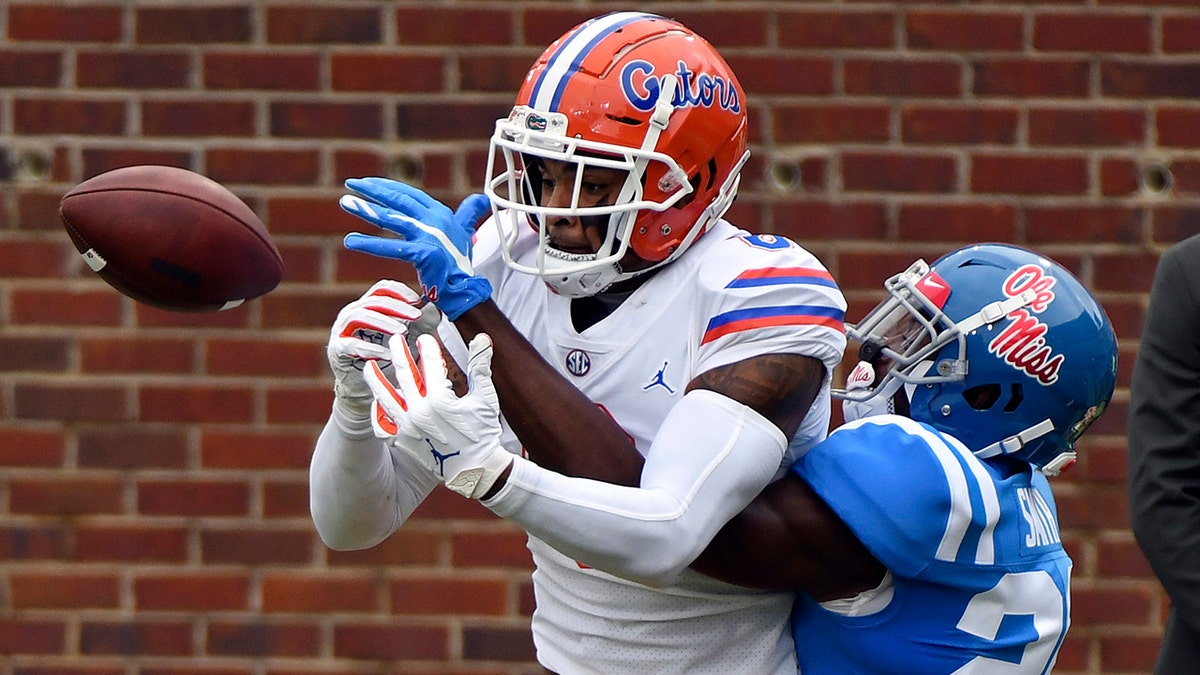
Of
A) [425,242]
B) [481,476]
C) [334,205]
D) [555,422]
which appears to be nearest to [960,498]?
[555,422]

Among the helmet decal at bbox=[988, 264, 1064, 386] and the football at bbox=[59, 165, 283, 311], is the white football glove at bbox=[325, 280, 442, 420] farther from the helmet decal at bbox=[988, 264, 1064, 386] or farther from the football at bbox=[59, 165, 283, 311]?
the helmet decal at bbox=[988, 264, 1064, 386]

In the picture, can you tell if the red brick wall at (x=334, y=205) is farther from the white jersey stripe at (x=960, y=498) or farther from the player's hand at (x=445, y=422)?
the player's hand at (x=445, y=422)

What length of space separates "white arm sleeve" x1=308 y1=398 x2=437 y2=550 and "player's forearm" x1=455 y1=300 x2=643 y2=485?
0.29 meters

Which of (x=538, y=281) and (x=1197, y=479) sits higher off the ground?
(x=538, y=281)

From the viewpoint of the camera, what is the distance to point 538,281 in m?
2.42

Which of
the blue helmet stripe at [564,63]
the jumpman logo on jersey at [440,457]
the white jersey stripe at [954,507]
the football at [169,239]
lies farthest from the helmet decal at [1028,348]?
the football at [169,239]

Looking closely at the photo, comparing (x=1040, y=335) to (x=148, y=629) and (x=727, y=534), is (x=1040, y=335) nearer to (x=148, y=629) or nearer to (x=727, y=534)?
(x=727, y=534)

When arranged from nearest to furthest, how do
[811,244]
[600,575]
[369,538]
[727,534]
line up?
[727,534]
[600,575]
[369,538]
[811,244]

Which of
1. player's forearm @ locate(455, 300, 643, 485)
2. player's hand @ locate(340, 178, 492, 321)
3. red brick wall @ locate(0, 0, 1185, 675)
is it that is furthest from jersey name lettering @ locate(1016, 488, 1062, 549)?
red brick wall @ locate(0, 0, 1185, 675)

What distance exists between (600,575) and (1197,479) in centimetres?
102

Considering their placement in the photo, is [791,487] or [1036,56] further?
[1036,56]

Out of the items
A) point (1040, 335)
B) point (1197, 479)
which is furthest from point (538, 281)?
point (1197, 479)

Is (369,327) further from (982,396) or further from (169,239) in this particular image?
(982,396)

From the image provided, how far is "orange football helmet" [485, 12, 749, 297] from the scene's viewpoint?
2.22 m
